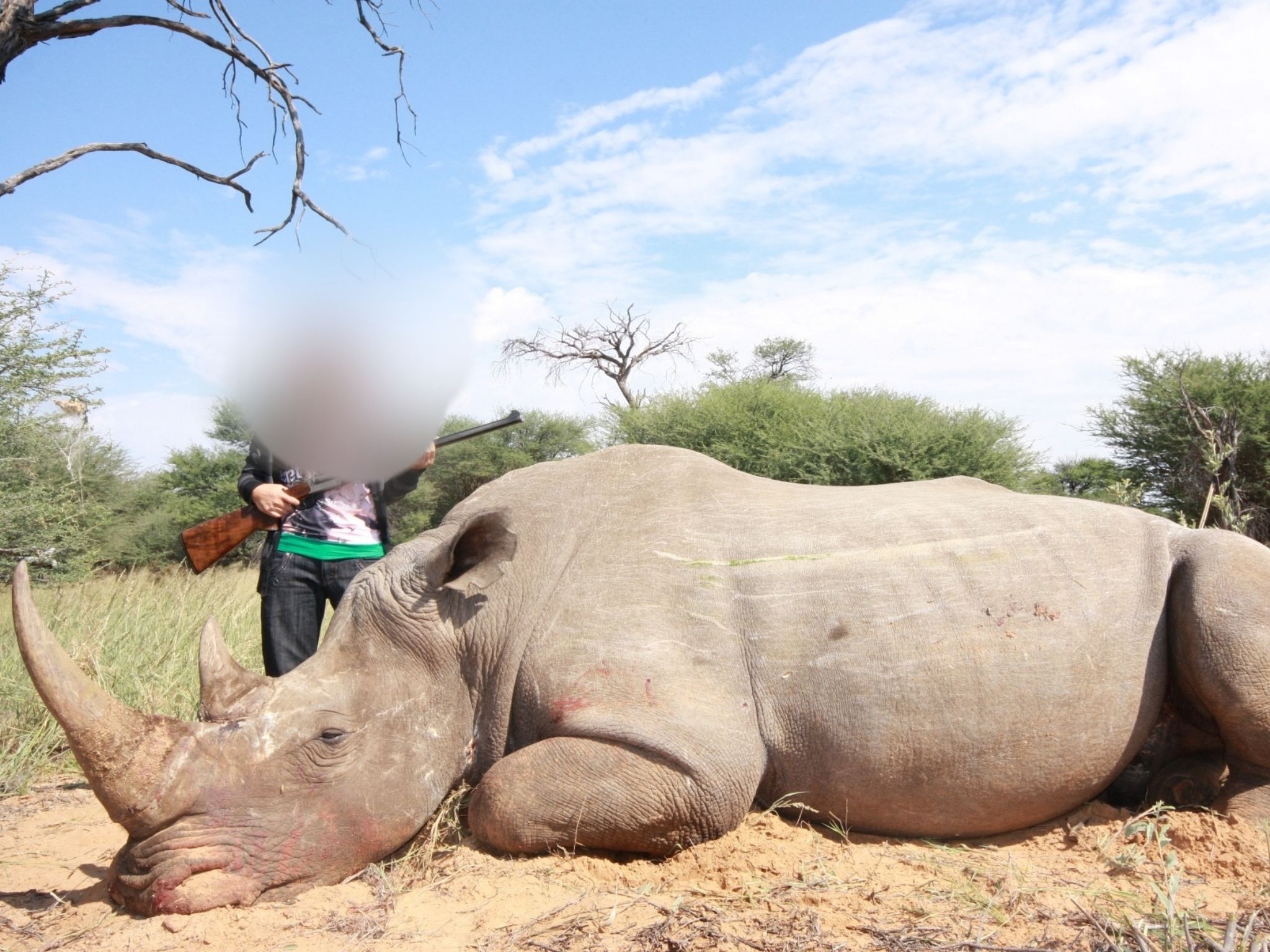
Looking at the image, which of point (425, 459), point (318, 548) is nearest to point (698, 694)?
point (425, 459)

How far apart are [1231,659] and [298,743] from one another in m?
3.40

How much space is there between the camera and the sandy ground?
2799 millimetres

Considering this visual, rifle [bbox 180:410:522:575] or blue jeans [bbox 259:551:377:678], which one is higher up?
rifle [bbox 180:410:522:575]

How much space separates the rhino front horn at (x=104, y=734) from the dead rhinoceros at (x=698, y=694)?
10 millimetres

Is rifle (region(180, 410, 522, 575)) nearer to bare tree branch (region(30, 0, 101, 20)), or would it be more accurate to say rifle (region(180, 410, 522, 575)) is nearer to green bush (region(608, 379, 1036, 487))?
bare tree branch (region(30, 0, 101, 20))

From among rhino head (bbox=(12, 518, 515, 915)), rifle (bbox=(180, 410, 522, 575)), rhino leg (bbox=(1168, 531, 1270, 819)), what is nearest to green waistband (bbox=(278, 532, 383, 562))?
rifle (bbox=(180, 410, 522, 575))

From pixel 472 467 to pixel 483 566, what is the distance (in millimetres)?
22271

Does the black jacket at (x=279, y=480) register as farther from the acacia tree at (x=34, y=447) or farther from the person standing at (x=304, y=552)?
the acacia tree at (x=34, y=447)

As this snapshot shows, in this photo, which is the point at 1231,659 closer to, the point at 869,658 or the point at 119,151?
the point at 869,658

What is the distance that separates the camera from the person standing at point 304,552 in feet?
16.4

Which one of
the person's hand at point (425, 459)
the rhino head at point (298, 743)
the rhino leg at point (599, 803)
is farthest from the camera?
the person's hand at point (425, 459)

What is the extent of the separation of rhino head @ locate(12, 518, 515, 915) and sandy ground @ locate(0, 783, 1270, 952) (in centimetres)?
14

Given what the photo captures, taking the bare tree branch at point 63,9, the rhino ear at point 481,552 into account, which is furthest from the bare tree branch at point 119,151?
the rhino ear at point 481,552

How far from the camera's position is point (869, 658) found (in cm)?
361
